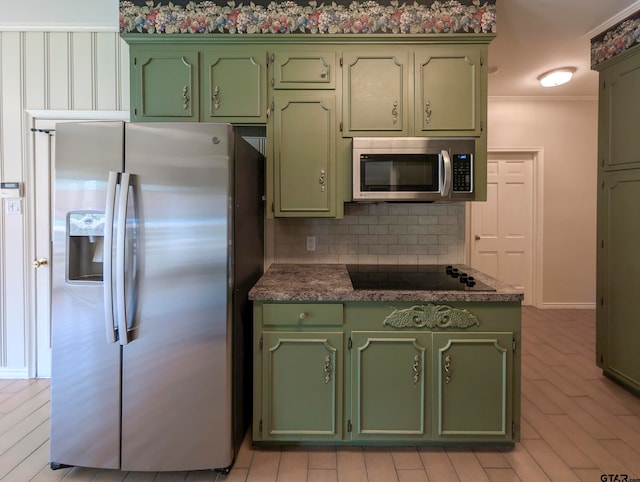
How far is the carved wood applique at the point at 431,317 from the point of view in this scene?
6.22ft

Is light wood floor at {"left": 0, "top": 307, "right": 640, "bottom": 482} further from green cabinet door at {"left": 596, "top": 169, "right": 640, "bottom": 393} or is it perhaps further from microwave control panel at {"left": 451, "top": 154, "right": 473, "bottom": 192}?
microwave control panel at {"left": 451, "top": 154, "right": 473, "bottom": 192}

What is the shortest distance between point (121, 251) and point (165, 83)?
1.23 metres

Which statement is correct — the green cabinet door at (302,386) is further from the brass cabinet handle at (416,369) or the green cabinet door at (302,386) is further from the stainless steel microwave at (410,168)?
the stainless steel microwave at (410,168)

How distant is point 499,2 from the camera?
8.17 feet

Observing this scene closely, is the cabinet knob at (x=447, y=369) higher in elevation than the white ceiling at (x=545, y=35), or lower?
lower

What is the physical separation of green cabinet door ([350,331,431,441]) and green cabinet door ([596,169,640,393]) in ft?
5.72

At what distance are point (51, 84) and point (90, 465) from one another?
2.55 metres

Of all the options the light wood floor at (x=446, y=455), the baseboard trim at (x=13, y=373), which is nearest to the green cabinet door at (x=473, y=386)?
the light wood floor at (x=446, y=455)

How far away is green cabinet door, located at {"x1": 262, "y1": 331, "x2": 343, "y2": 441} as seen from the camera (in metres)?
1.93

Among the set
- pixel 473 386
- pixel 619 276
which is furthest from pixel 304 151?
pixel 619 276

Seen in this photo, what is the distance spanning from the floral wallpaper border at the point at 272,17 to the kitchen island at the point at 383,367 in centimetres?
158

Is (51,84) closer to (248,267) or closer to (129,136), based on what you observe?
(129,136)

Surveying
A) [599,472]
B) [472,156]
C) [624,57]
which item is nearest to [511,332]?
[599,472]

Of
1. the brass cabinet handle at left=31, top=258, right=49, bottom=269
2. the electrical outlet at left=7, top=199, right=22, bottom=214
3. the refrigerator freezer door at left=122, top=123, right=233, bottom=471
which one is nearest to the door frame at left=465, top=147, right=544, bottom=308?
the refrigerator freezer door at left=122, top=123, right=233, bottom=471
